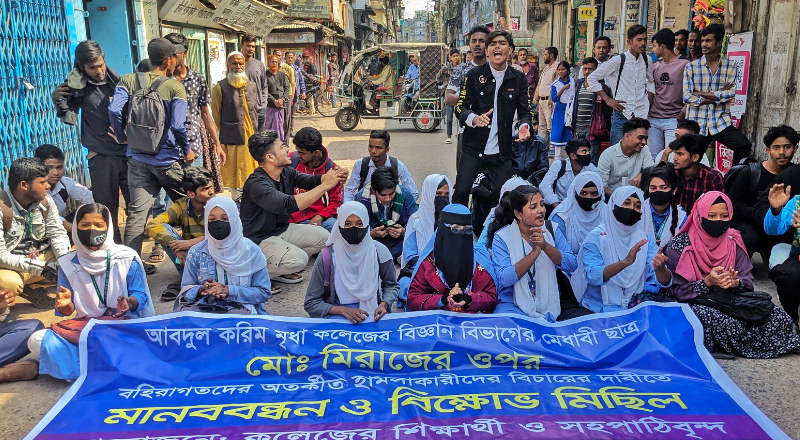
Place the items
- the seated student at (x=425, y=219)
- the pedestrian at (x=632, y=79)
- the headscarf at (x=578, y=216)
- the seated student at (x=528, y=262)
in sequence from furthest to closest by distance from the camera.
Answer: the pedestrian at (x=632, y=79) < the seated student at (x=425, y=219) < the headscarf at (x=578, y=216) < the seated student at (x=528, y=262)

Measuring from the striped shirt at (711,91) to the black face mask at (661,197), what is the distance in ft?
9.43

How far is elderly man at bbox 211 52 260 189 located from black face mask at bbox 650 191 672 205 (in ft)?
16.5

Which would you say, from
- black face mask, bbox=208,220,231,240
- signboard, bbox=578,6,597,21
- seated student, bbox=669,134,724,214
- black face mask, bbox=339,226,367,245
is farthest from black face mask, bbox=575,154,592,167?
signboard, bbox=578,6,597,21

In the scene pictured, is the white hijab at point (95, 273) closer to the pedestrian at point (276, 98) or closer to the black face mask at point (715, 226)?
the black face mask at point (715, 226)

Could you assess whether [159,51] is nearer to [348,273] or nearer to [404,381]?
[348,273]

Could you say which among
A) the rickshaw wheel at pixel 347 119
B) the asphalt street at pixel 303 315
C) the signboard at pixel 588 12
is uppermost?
the signboard at pixel 588 12

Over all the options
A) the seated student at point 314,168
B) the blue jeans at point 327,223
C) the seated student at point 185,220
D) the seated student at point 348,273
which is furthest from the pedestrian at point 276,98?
the seated student at point 348,273

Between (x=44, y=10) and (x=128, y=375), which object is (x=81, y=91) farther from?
(x=128, y=375)

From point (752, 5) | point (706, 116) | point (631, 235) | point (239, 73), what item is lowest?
point (631, 235)

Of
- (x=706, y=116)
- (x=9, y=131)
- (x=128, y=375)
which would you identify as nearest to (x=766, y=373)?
(x=128, y=375)

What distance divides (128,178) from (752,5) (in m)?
7.41

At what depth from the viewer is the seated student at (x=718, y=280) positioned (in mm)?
3957

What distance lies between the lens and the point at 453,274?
3.84 m

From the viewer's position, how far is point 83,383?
130 inches
